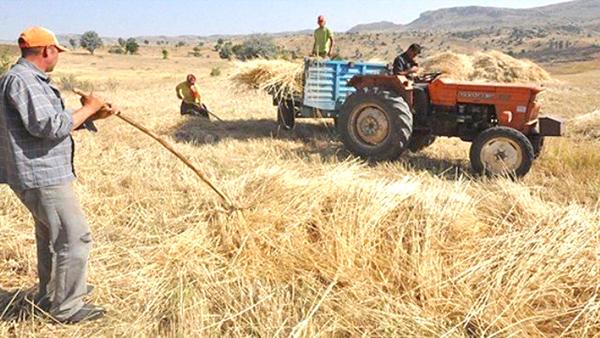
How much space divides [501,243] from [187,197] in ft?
9.26

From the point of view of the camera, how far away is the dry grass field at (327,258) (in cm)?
309

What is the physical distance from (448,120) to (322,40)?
10.7 feet

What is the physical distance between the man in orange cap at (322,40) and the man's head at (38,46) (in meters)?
6.48

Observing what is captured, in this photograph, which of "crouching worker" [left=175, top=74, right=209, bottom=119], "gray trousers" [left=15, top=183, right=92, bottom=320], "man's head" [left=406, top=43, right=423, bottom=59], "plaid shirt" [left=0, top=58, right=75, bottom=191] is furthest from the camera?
"crouching worker" [left=175, top=74, right=209, bottom=119]

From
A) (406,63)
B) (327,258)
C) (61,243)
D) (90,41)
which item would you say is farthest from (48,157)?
(90,41)

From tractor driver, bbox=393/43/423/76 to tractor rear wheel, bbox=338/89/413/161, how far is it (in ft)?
1.58

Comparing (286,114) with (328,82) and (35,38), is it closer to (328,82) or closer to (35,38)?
(328,82)

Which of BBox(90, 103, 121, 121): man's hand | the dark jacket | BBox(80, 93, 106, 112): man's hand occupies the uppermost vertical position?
the dark jacket

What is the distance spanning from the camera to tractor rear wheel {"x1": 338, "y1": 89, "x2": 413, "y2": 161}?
263 inches

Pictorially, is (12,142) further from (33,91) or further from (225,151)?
(225,151)

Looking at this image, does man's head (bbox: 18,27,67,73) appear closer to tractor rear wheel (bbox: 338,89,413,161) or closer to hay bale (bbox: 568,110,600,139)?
tractor rear wheel (bbox: 338,89,413,161)

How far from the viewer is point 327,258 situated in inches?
144

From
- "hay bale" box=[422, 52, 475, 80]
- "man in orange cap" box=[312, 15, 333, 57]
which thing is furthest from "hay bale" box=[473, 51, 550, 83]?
"man in orange cap" box=[312, 15, 333, 57]

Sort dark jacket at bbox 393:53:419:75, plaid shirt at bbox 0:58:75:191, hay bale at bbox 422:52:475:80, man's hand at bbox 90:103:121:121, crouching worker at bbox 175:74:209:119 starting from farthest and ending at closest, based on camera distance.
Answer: hay bale at bbox 422:52:475:80, crouching worker at bbox 175:74:209:119, dark jacket at bbox 393:53:419:75, man's hand at bbox 90:103:121:121, plaid shirt at bbox 0:58:75:191
